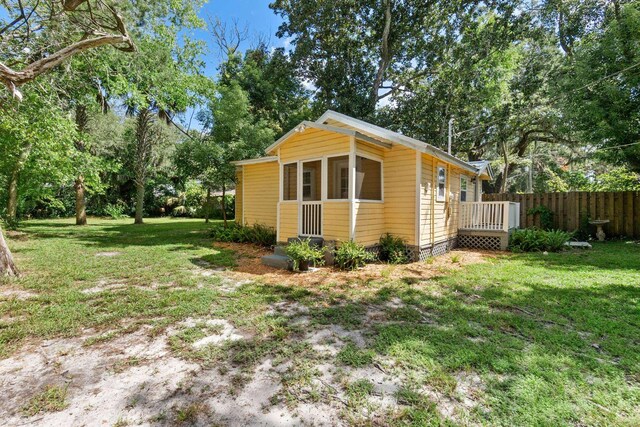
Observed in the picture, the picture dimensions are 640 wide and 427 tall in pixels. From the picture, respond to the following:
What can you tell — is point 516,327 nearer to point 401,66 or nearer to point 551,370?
point 551,370

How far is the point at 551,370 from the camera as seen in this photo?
2.62 meters

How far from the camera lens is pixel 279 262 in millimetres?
6895

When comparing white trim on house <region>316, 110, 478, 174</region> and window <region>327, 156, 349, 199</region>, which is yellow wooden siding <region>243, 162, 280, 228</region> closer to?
white trim on house <region>316, 110, 478, 174</region>

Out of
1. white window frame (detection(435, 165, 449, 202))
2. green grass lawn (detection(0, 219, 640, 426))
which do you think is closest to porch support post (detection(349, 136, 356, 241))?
green grass lawn (detection(0, 219, 640, 426))

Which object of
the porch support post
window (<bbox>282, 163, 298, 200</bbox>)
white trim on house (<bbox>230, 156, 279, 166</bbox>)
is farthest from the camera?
white trim on house (<bbox>230, 156, 279, 166</bbox>)

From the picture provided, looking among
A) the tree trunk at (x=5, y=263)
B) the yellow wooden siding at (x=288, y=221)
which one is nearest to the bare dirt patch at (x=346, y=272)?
the yellow wooden siding at (x=288, y=221)

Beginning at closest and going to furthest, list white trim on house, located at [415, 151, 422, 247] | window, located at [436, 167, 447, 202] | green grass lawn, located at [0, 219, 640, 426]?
green grass lawn, located at [0, 219, 640, 426] < white trim on house, located at [415, 151, 422, 247] < window, located at [436, 167, 447, 202]

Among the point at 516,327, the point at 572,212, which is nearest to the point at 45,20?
the point at 516,327

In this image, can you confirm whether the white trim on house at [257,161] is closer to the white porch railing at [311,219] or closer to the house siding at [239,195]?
the house siding at [239,195]

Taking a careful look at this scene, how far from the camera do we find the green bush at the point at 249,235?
10.1 metres

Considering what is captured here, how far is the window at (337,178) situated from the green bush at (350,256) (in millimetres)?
1557

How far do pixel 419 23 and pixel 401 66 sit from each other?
232 cm

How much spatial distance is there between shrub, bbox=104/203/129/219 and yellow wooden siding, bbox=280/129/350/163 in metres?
19.5

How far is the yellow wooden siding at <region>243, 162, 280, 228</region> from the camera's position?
1093 centimetres
